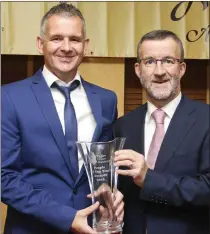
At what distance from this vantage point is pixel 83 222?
40.1 inches

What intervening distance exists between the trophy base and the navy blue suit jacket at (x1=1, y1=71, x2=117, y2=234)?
83mm

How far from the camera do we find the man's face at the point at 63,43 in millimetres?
1135

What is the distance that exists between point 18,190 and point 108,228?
0.28 metres

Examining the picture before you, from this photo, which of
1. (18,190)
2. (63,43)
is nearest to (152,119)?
(63,43)

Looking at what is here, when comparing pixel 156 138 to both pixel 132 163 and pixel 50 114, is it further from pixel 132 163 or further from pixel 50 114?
pixel 50 114

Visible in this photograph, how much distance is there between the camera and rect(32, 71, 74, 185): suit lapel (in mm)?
1091

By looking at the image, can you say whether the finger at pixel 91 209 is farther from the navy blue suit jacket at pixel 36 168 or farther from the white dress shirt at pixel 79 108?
the white dress shirt at pixel 79 108

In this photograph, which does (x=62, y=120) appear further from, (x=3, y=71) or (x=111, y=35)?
(x=3, y=71)

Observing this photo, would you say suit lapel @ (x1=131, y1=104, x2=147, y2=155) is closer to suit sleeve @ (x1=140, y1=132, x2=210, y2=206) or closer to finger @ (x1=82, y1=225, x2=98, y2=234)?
suit sleeve @ (x1=140, y1=132, x2=210, y2=206)

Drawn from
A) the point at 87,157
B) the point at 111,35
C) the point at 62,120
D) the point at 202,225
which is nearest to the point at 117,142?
the point at 87,157

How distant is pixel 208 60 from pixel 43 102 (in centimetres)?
136

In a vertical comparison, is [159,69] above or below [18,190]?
above

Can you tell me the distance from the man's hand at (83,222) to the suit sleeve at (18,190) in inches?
0.6

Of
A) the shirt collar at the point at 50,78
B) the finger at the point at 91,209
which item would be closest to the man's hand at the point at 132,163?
the finger at the point at 91,209
